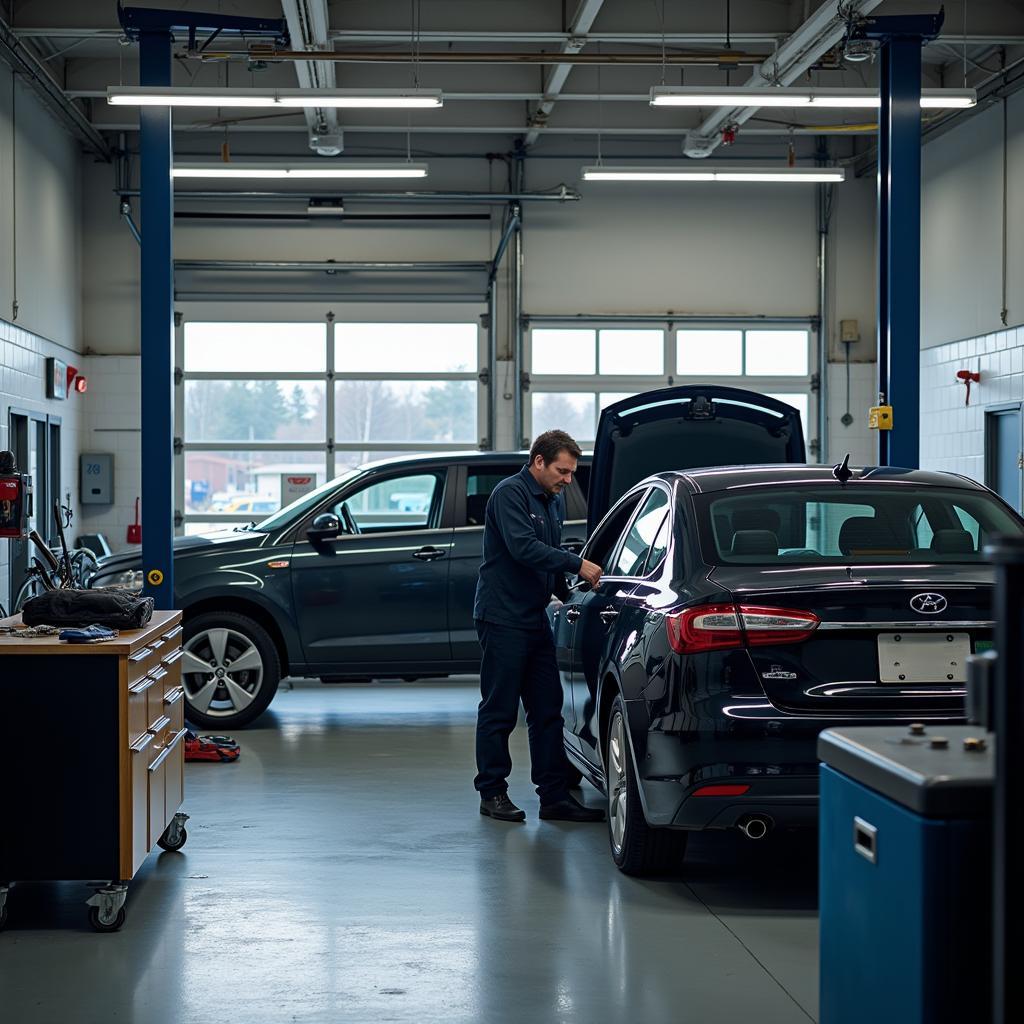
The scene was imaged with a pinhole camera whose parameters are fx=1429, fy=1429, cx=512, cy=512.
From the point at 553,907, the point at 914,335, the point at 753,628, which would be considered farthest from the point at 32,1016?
the point at 914,335

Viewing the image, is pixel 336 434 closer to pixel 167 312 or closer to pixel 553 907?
pixel 167 312

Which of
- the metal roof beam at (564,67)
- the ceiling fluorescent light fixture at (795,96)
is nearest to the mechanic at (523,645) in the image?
the ceiling fluorescent light fixture at (795,96)

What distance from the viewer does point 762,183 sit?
1703 cm

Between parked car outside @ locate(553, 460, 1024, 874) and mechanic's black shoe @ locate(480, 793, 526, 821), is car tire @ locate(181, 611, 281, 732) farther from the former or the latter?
parked car outside @ locate(553, 460, 1024, 874)

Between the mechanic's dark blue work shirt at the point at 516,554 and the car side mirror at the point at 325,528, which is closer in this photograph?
the mechanic's dark blue work shirt at the point at 516,554

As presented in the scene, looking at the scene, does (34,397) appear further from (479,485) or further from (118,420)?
(479,485)

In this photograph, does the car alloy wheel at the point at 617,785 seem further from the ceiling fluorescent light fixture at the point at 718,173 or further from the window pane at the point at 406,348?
the window pane at the point at 406,348

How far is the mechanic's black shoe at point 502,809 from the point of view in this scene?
6.03 meters

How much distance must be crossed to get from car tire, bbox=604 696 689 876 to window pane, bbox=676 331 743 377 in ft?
39.9

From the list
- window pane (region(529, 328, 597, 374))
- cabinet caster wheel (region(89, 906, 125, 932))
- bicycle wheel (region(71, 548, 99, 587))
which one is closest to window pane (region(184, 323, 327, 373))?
window pane (region(529, 328, 597, 374))

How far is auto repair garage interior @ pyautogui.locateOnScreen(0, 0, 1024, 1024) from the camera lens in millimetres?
3922

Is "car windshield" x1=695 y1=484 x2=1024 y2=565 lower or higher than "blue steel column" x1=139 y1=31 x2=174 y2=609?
lower

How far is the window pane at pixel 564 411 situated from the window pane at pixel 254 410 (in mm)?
2557

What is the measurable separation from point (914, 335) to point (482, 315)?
864 centimetres
